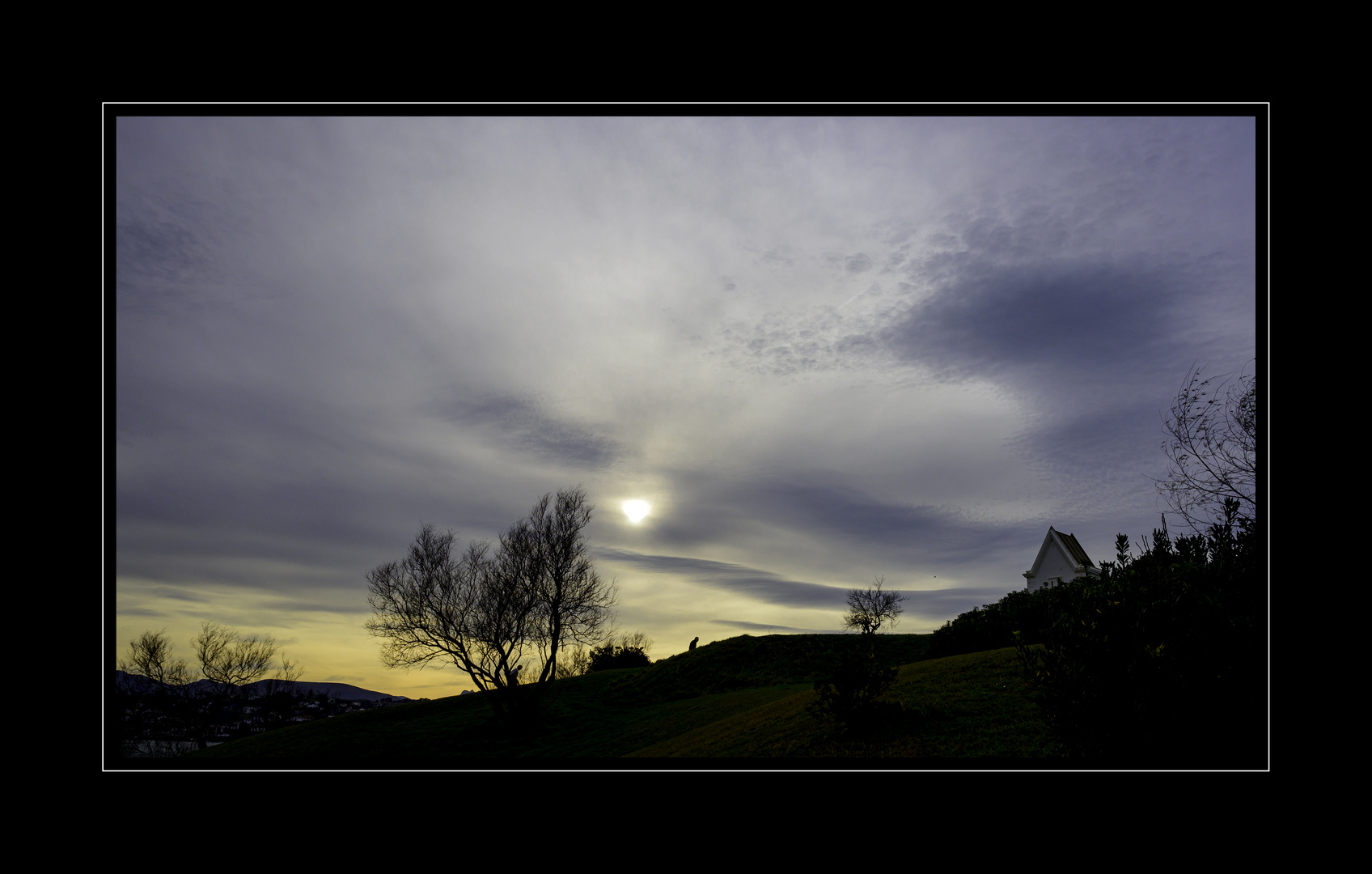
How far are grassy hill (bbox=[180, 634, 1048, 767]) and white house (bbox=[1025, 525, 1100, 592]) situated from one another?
534cm

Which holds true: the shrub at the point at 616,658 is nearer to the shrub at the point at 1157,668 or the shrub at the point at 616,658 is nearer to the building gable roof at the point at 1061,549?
the building gable roof at the point at 1061,549

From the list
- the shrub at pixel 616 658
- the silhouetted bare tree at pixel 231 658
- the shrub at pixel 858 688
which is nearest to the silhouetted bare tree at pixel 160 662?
A: the silhouetted bare tree at pixel 231 658

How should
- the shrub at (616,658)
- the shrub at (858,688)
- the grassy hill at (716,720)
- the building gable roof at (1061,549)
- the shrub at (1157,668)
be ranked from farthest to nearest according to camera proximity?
1. the shrub at (616,658)
2. the building gable roof at (1061,549)
3. the shrub at (858,688)
4. the grassy hill at (716,720)
5. the shrub at (1157,668)

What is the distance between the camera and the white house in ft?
76.0

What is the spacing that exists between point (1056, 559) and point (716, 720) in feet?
57.9

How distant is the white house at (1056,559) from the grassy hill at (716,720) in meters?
5.34

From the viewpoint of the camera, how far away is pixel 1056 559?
80.0ft

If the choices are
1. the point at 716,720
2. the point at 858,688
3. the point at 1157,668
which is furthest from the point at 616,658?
the point at 1157,668

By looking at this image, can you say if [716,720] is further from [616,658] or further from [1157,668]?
[616,658]

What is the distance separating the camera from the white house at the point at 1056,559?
23.2 m

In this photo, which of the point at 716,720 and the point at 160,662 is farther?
the point at 716,720
